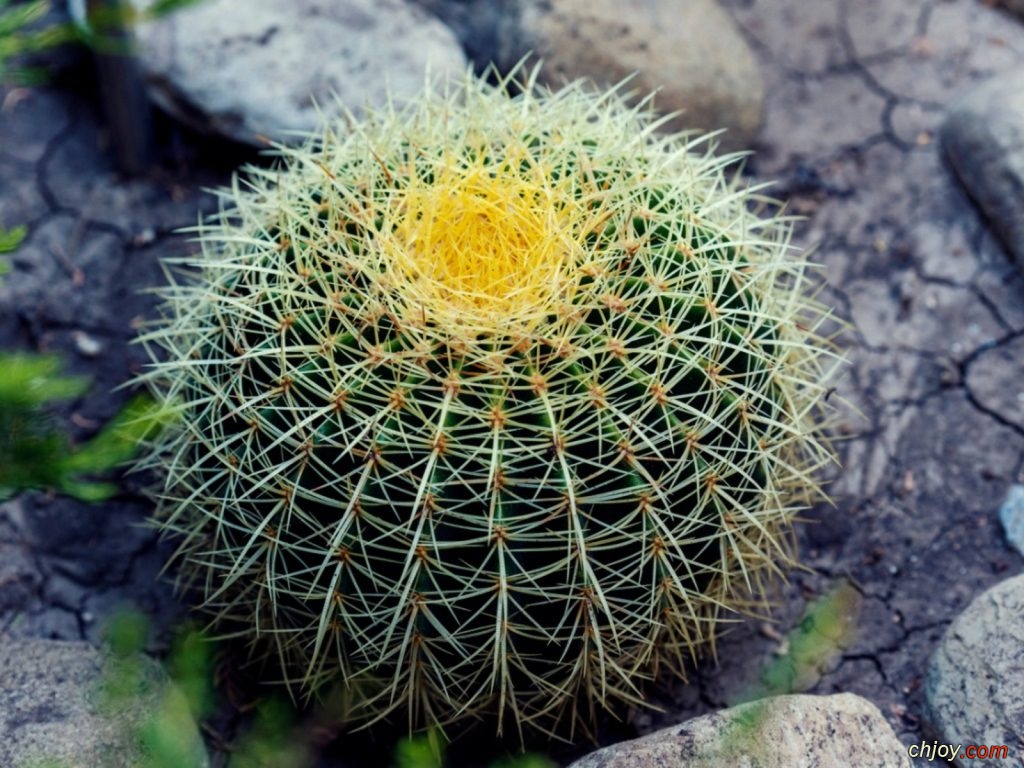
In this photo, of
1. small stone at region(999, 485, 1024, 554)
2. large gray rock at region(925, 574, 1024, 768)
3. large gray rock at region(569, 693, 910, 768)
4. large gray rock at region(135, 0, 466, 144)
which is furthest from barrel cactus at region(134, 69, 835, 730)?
large gray rock at region(135, 0, 466, 144)

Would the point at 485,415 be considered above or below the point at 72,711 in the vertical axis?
above

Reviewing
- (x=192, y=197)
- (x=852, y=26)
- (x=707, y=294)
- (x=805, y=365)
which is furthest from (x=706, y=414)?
(x=852, y=26)

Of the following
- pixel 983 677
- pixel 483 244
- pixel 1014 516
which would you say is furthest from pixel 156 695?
pixel 1014 516

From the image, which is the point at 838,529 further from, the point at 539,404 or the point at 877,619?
the point at 539,404

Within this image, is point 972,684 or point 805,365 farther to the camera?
point 805,365

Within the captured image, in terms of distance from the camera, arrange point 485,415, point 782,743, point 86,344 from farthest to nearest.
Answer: point 86,344 < point 782,743 < point 485,415

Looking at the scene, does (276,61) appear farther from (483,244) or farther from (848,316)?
(848,316)

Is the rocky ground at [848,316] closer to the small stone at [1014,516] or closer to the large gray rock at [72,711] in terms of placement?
the small stone at [1014,516]
